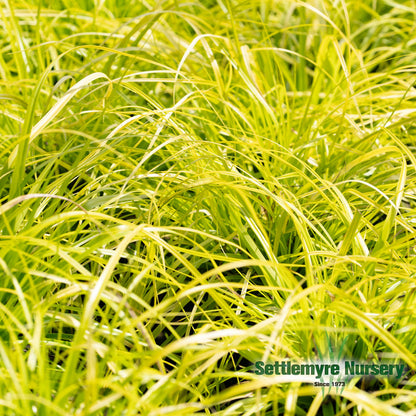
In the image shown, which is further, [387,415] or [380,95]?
[380,95]

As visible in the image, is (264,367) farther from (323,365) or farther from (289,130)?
(289,130)

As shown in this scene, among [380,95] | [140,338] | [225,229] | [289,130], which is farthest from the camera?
[380,95]

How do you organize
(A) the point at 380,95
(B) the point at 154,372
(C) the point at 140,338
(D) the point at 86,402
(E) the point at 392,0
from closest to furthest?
1. (D) the point at 86,402
2. (B) the point at 154,372
3. (C) the point at 140,338
4. (A) the point at 380,95
5. (E) the point at 392,0

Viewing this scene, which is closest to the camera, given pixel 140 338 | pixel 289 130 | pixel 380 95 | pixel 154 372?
pixel 154 372

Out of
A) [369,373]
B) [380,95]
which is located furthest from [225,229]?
[380,95]

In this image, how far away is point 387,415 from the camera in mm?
797

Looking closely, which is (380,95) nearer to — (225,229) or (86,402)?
(225,229)

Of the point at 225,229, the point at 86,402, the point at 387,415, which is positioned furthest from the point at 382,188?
the point at 86,402

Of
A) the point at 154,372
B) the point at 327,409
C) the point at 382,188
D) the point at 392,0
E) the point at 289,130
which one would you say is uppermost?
the point at 392,0

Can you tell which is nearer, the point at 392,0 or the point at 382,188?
the point at 382,188

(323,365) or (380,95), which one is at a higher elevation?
(380,95)

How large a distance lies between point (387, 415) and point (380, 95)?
1.21 metres

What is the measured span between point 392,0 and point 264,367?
7.50 feet

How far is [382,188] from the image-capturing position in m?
1.33
